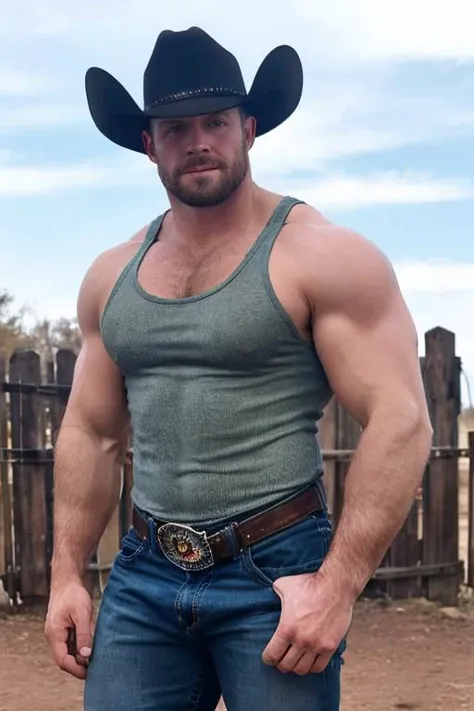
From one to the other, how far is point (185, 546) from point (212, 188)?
0.92 metres

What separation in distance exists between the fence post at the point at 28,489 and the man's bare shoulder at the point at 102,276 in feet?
15.4

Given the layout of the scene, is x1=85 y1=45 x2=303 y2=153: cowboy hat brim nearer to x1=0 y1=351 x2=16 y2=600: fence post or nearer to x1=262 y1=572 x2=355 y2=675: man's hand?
x1=262 y1=572 x2=355 y2=675: man's hand

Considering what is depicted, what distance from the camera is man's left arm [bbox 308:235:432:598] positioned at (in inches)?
94.3

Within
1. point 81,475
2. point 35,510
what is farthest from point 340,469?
point 81,475

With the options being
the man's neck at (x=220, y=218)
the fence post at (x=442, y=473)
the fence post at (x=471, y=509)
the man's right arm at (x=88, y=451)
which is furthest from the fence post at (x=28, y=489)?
the man's neck at (x=220, y=218)

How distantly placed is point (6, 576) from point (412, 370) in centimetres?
580

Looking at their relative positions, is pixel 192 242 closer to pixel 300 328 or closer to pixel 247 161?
pixel 247 161

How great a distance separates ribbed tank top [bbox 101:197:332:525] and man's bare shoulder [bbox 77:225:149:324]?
0.87 ft

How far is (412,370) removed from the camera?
2.50 meters

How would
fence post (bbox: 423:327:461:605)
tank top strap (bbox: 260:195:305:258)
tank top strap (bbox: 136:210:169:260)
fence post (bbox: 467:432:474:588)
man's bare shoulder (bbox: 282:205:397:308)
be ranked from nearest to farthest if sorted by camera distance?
man's bare shoulder (bbox: 282:205:397:308) → tank top strap (bbox: 260:195:305:258) → tank top strap (bbox: 136:210:169:260) → fence post (bbox: 423:327:461:605) → fence post (bbox: 467:432:474:588)

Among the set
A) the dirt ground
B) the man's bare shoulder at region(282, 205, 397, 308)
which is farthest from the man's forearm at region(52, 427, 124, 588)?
the dirt ground

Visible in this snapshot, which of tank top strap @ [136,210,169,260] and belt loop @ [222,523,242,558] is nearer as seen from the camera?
belt loop @ [222,523,242,558]

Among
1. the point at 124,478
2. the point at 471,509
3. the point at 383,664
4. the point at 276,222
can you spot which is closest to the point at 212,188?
the point at 276,222

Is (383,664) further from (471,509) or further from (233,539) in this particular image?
(233,539)
